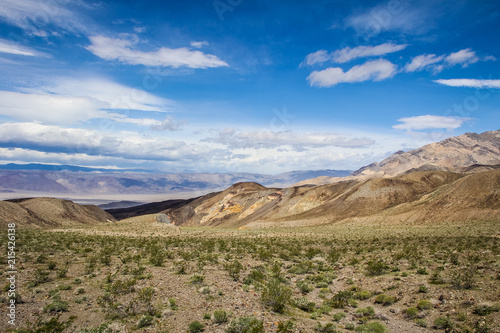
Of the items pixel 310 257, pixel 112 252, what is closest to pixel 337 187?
pixel 310 257

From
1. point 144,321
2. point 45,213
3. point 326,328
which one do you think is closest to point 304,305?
point 326,328

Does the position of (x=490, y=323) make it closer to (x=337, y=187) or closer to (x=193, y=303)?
(x=193, y=303)

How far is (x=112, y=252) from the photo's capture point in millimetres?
23000

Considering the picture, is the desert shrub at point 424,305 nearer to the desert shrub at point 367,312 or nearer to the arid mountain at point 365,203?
the desert shrub at point 367,312

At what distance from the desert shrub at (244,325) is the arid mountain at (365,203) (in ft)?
Answer: 196

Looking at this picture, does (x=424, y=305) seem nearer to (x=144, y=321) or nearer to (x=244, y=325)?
(x=244, y=325)

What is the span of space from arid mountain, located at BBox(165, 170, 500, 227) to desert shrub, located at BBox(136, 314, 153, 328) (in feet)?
205

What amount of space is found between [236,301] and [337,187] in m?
95.4

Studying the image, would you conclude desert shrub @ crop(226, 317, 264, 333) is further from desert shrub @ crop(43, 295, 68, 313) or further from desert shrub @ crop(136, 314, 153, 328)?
desert shrub @ crop(43, 295, 68, 313)


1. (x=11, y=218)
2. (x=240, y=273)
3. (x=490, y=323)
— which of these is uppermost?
(x=490, y=323)

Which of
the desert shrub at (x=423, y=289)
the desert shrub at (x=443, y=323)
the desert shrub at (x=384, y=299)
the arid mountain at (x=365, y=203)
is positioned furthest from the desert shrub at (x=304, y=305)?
the arid mountain at (x=365, y=203)

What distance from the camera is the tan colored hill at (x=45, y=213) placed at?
2513 inches

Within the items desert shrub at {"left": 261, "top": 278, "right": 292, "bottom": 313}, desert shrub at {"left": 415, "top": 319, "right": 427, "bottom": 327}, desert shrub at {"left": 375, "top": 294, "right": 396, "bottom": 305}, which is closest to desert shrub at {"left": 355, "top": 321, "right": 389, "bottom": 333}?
desert shrub at {"left": 415, "top": 319, "right": 427, "bottom": 327}

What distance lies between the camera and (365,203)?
79.4 m
